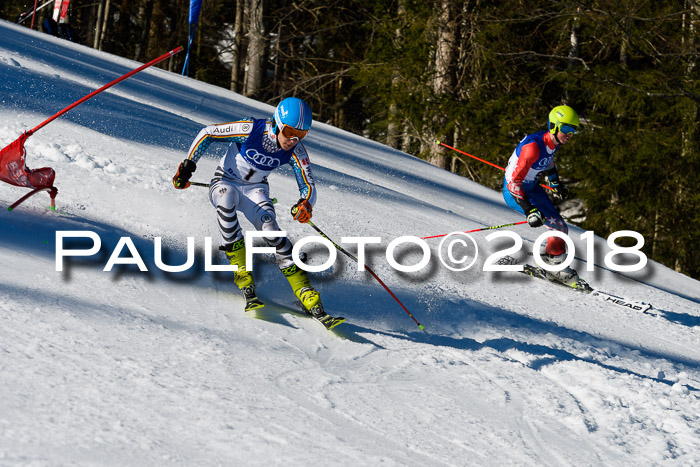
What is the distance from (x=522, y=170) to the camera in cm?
753

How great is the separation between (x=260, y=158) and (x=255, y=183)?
208mm

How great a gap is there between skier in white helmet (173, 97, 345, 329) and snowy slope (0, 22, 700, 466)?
0.20 m

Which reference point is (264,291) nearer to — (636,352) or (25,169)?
(25,169)

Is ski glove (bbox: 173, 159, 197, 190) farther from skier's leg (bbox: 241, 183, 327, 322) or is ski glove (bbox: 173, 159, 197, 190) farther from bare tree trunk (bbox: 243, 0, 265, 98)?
bare tree trunk (bbox: 243, 0, 265, 98)

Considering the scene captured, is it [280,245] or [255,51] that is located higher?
[255,51]

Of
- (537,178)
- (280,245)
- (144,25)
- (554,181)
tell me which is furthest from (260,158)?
(144,25)

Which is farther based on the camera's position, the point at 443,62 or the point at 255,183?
the point at 443,62

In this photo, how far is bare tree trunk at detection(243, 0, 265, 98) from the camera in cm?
2017

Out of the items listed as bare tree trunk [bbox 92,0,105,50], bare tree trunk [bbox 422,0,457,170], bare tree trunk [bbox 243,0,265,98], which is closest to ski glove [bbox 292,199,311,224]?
bare tree trunk [bbox 422,0,457,170]

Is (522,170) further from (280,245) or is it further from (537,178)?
(280,245)

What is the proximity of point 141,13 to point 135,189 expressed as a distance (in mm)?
25423

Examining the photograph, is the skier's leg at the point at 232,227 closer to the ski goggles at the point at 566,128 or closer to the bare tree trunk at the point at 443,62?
the ski goggles at the point at 566,128

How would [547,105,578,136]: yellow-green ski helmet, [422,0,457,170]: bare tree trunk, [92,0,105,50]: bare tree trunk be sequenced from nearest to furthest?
[547,105,578,136]: yellow-green ski helmet → [422,0,457,170]: bare tree trunk → [92,0,105,50]: bare tree trunk

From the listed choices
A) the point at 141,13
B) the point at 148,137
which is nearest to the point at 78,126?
the point at 148,137
